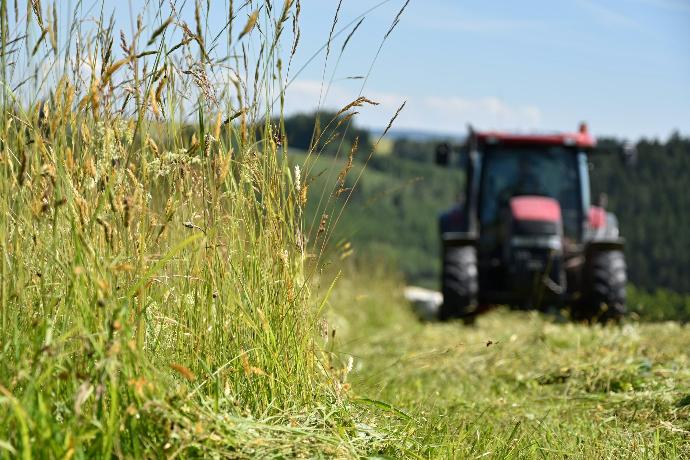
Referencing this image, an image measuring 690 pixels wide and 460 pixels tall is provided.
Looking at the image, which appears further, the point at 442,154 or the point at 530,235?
the point at 442,154

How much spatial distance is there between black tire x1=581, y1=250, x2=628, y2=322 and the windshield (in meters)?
0.88

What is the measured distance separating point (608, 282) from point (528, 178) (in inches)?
54.0

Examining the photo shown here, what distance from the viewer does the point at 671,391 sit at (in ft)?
11.2

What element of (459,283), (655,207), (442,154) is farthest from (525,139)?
(655,207)

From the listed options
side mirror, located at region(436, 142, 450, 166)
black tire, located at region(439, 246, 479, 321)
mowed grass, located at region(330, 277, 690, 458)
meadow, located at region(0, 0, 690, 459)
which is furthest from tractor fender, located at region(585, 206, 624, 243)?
meadow, located at region(0, 0, 690, 459)

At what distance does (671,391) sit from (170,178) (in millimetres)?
2005

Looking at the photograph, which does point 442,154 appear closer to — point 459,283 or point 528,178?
point 528,178

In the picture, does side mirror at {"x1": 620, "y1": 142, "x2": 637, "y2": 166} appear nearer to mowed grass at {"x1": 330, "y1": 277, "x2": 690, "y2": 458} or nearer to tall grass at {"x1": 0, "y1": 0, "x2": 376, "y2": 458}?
mowed grass at {"x1": 330, "y1": 277, "x2": 690, "y2": 458}

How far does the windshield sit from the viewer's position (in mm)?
8562

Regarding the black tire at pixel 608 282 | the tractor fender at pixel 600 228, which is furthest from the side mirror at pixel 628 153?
the black tire at pixel 608 282

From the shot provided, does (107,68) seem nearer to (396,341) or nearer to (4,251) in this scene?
(4,251)

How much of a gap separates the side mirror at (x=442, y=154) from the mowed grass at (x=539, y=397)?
242 centimetres

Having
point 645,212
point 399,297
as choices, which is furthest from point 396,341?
point 645,212

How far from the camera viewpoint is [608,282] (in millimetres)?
7637
